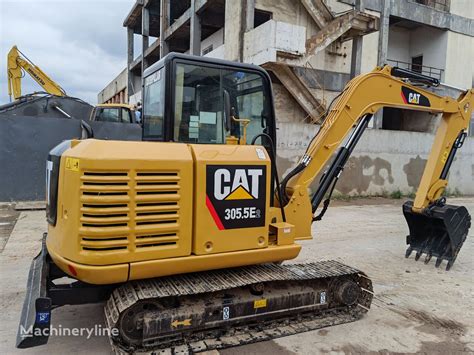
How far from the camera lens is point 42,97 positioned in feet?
42.1

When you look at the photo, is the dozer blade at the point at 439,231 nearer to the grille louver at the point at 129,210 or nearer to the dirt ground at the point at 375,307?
the dirt ground at the point at 375,307

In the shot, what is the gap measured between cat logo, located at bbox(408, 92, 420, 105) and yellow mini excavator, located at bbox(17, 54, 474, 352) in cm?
106

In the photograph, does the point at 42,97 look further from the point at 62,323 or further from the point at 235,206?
the point at 235,206

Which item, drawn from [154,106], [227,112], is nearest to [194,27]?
[154,106]

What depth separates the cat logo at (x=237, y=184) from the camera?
11.3 ft

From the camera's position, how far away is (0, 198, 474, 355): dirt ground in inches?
142

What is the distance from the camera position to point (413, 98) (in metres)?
5.26

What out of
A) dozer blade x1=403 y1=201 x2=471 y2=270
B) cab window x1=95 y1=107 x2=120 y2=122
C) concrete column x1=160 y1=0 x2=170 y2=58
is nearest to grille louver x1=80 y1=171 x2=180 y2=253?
dozer blade x1=403 y1=201 x2=471 y2=270

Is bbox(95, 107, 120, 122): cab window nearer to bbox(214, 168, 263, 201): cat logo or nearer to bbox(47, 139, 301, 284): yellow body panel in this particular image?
bbox(47, 139, 301, 284): yellow body panel

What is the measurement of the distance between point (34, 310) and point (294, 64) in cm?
1219

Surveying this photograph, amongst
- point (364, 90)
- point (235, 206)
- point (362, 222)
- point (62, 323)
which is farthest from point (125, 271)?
point (362, 222)

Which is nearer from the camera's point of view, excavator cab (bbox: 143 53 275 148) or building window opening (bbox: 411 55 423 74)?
excavator cab (bbox: 143 53 275 148)

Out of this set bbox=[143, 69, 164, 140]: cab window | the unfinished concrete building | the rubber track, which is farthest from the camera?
the unfinished concrete building

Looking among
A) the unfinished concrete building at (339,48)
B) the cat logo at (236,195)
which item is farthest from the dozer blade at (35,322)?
the unfinished concrete building at (339,48)
